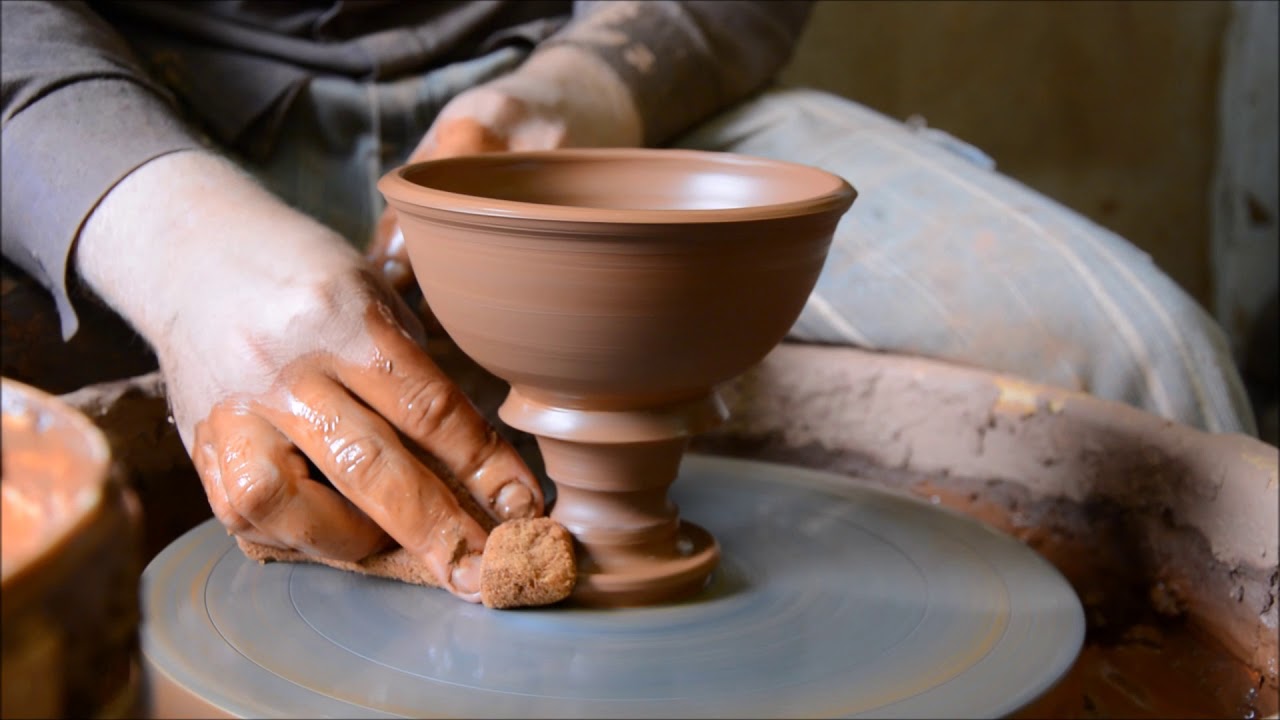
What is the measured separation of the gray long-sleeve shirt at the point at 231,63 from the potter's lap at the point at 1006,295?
0.22 meters

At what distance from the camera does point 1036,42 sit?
382 centimetres

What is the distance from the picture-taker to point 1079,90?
3.93 m

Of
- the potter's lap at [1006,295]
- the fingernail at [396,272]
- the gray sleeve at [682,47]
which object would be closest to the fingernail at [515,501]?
the fingernail at [396,272]

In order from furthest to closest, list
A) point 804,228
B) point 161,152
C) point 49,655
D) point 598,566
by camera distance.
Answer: point 161,152
point 598,566
point 804,228
point 49,655

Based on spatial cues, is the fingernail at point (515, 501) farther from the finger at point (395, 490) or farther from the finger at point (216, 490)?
the finger at point (216, 490)

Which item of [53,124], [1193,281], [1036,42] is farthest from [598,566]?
[1193,281]

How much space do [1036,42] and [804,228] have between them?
3234 mm

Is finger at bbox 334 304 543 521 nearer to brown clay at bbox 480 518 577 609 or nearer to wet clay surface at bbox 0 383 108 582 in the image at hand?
brown clay at bbox 480 518 577 609

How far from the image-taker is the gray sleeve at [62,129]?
1.29 m

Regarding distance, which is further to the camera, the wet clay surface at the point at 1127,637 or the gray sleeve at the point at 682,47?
the gray sleeve at the point at 682,47

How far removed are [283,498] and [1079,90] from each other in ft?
11.5

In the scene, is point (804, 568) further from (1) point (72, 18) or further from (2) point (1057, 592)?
(1) point (72, 18)

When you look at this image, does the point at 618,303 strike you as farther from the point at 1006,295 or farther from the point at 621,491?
the point at 1006,295

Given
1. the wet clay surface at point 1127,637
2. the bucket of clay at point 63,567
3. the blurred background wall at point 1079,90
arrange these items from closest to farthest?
the bucket of clay at point 63,567 → the wet clay surface at point 1127,637 → the blurred background wall at point 1079,90
